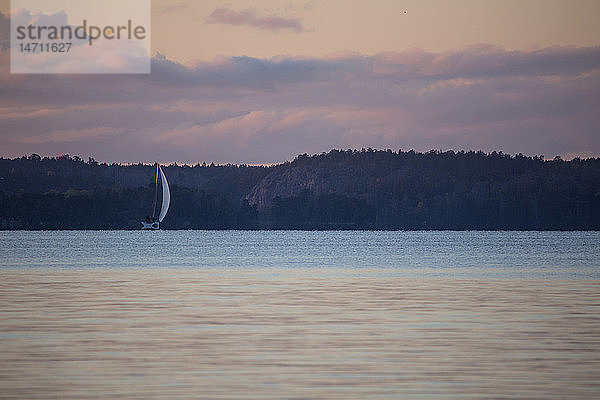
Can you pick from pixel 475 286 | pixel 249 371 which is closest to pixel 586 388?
pixel 249 371

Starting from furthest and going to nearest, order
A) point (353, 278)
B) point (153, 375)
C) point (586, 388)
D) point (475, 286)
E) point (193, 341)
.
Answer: point (353, 278) → point (475, 286) → point (193, 341) → point (153, 375) → point (586, 388)

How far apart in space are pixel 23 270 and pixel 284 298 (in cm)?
2644

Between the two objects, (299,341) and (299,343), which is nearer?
(299,343)

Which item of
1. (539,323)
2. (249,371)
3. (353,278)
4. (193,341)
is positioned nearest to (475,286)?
(353,278)

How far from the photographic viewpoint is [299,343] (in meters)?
22.7

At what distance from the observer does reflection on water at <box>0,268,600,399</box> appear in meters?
17.2

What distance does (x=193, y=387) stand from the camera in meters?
17.2

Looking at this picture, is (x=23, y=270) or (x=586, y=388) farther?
(x=23, y=270)

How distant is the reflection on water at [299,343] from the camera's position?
1722cm

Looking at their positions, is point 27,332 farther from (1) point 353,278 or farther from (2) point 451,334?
(1) point 353,278

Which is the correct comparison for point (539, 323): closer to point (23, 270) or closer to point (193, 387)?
point (193, 387)

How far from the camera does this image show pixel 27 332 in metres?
24.6

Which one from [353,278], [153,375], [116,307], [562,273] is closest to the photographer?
[153,375]

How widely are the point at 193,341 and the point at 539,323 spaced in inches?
396
